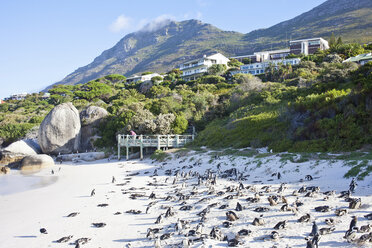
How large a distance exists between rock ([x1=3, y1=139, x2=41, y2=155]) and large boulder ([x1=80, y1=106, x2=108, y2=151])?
5448 mm

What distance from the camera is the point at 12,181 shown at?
21.0 meters

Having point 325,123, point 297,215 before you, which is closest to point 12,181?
point 297,215

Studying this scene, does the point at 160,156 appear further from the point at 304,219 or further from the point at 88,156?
the point at 304,219

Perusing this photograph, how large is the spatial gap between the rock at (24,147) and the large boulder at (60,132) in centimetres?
99

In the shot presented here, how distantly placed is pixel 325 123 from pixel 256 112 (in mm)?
Answer: 9704

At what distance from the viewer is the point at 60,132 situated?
3512 cm

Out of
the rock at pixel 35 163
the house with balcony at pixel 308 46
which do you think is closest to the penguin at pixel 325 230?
the rock at pixel 35 163

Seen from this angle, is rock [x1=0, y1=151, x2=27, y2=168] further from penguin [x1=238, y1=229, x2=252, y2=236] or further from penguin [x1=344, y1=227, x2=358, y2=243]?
penguin [x1=344, y1=227, x2=358, y2=243]

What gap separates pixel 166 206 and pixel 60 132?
2855cm

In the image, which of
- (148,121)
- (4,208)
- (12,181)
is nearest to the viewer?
(4,208)

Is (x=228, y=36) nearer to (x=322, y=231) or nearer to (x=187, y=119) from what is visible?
(x=187, y=119)

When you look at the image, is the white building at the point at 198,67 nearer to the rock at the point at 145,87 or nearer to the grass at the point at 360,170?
the rock at the point at 145,87

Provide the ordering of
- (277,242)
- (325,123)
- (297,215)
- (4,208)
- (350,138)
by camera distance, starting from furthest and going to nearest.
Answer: (325,123) < (350,138) < (4,208) < (297,215) < (277,242)

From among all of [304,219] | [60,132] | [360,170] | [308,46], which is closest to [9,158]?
[60,132]
